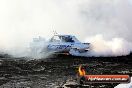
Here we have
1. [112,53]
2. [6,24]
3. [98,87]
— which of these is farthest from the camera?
[6,24]

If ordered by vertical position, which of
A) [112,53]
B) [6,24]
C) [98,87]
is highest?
[6,24]

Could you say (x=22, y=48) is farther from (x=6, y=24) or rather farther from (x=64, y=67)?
(x=6, y=24)

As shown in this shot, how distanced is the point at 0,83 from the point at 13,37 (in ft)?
120

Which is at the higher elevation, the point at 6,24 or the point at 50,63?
the point at 6,24

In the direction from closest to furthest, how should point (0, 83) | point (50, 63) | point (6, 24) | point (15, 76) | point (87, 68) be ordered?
1. point (0, 83)
2. point (15, 76)
3. point (87, 68)
4. point (50, 63)
5. point (6, 24)

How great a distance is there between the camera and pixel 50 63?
37.5 m

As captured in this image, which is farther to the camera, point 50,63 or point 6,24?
point 6,24

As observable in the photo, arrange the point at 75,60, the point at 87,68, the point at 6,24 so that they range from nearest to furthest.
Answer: the point at 87,68
the point at 75,60
the point at 6,24

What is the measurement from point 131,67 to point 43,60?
1058cm

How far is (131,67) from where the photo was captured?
112 ft

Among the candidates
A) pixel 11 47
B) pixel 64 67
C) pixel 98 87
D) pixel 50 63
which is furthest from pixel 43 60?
pixel 98 87

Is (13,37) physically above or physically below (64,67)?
above

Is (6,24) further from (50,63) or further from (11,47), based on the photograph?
(50,63)

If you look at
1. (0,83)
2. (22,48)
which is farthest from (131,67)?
(22,48)
